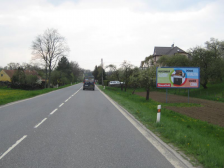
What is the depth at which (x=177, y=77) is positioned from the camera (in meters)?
20.5

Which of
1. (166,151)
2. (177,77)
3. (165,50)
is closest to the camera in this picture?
(166,151)

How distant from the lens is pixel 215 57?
115 feet

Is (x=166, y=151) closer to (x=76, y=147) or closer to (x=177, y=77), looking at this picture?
(x=76, y=147)

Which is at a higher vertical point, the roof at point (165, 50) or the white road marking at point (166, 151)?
the roof at point (165, 50)

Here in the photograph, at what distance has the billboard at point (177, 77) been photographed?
20.4 metres

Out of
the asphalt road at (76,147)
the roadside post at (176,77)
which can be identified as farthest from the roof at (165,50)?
the asphalt road at (76,147)

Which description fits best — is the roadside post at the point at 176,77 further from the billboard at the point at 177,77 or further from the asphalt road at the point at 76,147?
the asphalt road at the point at 76,147

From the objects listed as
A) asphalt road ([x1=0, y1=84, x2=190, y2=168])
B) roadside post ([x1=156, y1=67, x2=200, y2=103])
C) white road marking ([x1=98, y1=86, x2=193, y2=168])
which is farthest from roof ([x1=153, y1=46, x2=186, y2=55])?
white road marking ([x1=98, y1=86, x2=193, y2=168])

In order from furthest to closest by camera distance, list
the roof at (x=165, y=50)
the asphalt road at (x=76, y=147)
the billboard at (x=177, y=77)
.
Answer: the roof at (x=165, y=50)
the billboard at (x=177, y=77)
the asphalt road at (x=76, y=147)

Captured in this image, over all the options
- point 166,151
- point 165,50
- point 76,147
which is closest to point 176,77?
point 166,151

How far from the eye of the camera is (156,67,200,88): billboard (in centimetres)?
2044

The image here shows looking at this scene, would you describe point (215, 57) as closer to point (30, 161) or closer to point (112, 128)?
point (112, 128)

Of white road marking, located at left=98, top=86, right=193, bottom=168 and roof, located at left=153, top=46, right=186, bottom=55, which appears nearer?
white road marking, located at left=98, top=86, right=193, bottom=168

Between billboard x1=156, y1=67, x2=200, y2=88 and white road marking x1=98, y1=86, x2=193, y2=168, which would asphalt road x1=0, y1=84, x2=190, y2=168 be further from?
billboard x1=156, y1=67, x2=200, y2=88
